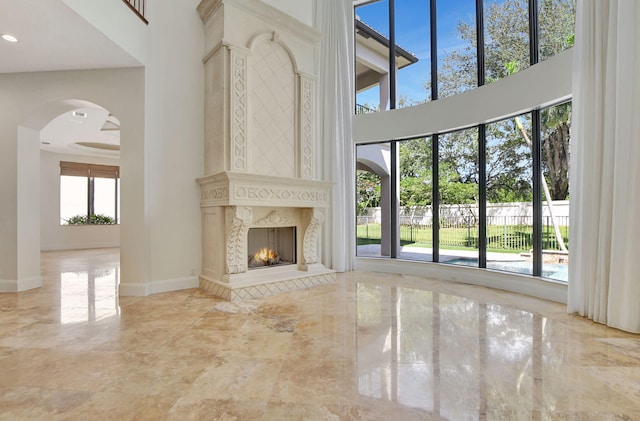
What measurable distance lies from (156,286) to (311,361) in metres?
3.02

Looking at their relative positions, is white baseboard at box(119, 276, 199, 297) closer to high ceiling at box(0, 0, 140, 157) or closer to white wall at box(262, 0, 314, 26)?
high ceiling at box(0, 0, 140, 157)

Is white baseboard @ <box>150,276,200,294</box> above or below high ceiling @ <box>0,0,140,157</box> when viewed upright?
below

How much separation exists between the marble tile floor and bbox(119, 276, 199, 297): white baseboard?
0.71 feet

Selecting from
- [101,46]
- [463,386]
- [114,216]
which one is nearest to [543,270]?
[463,386]

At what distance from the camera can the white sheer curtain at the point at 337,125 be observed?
6.07 meters

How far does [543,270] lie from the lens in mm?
4395

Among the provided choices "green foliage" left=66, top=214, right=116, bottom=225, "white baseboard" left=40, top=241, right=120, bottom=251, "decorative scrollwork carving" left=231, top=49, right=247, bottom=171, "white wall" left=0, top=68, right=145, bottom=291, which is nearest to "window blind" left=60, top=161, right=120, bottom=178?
"green foliage" left=66, top=214, right=116, bottom=225

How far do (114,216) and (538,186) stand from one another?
12.0 m

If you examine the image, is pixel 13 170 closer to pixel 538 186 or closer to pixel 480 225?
pixel 480 225

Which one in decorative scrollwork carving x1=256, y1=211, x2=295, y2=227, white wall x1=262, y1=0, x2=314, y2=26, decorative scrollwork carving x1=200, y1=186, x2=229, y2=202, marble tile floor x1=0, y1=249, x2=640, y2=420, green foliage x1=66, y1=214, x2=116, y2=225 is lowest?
marble tile floor x1=0, y1=249, x2=640, y2=420

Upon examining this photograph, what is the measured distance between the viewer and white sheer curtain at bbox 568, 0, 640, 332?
3.00 meters

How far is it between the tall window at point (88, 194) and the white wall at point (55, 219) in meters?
0.15

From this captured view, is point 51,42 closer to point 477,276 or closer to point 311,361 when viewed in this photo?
point 311,361

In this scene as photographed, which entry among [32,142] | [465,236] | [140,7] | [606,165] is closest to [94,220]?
[32,142]
